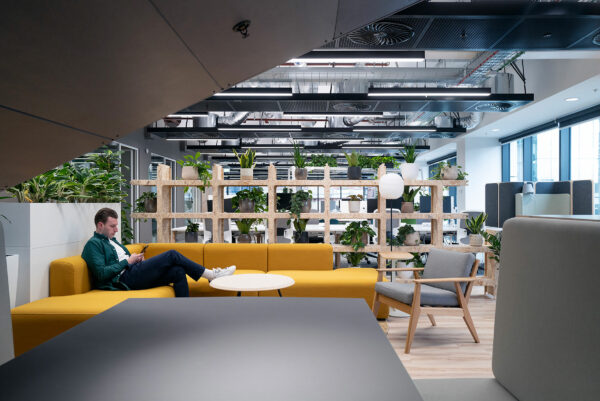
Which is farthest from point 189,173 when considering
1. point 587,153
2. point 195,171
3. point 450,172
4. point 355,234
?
point 587,153

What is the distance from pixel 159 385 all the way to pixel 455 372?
2600 millimetres

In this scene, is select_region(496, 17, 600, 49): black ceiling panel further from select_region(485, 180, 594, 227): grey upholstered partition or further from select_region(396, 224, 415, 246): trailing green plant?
select_region(396, 224, 415, 246): trailing green plant

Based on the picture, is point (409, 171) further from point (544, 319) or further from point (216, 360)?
point (216, 360)

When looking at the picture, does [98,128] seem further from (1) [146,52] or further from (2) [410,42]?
(2) [410,42]

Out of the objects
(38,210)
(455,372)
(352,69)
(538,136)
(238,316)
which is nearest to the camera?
(238,316)

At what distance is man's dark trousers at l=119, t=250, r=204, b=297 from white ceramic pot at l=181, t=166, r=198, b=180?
1.46 meters

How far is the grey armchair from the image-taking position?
10.1 ft

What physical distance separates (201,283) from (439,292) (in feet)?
7.50

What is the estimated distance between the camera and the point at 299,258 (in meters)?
4.26

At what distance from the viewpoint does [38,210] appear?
117 inches

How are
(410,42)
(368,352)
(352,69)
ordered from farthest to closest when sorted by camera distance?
(352,69) < (410,42) < (368,352)

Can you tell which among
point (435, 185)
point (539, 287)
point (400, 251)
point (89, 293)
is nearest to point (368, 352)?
point (539, 287)

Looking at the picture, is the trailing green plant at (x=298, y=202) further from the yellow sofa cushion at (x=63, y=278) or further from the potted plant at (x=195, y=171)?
the yellow sofa cushion at (x=63, y=278)

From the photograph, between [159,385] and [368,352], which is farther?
[368,352]
